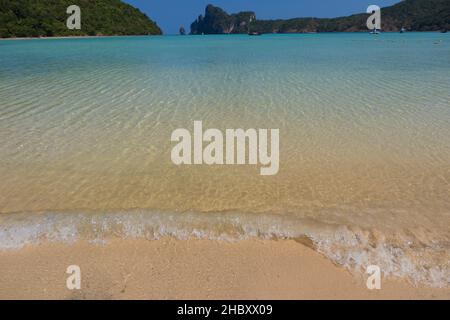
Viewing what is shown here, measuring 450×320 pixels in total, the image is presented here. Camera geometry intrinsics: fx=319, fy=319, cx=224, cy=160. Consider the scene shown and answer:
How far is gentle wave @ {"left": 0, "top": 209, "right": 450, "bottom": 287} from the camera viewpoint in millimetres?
3420

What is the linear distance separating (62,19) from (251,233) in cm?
8816

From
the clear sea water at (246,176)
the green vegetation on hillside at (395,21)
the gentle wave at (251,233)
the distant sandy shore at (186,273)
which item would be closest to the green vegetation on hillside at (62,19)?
the clear sea water at (246,176)

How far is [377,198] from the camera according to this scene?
469cm

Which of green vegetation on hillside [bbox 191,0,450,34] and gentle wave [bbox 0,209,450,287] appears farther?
green vegetation on hillside [bbox 191,0,450,34]

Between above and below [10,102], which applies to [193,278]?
below

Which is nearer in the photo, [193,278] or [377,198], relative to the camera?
[193,278]

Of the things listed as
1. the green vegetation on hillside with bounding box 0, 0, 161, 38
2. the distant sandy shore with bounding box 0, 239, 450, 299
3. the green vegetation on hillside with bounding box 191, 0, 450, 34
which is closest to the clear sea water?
the distant sandy shore with bounding box 0, 239, 450, 299

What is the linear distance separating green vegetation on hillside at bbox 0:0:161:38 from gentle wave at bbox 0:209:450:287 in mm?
76231

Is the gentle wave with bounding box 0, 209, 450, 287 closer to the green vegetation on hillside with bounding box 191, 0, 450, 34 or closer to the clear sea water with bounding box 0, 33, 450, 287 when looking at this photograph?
the clear sea water with bounding box 0, 33, 450, 287

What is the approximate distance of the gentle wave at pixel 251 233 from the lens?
3.42 meters

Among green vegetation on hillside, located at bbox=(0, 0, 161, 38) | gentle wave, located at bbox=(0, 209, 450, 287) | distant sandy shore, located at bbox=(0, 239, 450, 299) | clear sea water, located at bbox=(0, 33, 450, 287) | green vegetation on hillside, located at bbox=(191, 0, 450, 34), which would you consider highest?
green vegetation on hillside, located at bbox=(191, 0, 450, 34)

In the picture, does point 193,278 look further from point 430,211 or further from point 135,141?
point 135,141

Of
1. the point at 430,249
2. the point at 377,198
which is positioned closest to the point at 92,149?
the point at 377,198
